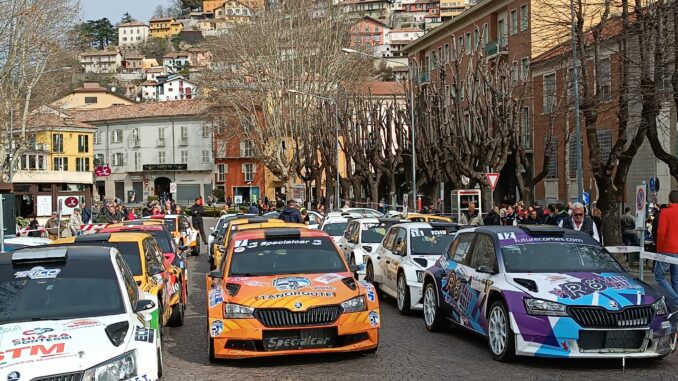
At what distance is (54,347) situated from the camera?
635 centimetres

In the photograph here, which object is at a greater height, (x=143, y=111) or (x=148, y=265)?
(x=143, y=111)

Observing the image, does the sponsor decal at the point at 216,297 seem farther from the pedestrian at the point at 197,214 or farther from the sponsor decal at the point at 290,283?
the pedestrian at the point at 197,214

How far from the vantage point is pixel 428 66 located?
6700 centimetres

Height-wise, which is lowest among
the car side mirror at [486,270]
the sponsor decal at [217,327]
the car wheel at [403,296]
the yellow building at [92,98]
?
the car wheel at [403,296]

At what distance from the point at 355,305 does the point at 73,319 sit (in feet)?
11.0

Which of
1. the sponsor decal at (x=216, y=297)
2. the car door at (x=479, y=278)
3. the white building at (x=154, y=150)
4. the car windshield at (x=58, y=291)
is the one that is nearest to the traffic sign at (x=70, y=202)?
the sponsor decal at (x=216, y=297)

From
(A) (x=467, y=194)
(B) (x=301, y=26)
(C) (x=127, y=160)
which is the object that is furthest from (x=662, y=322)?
(C) (x=127, y=160)

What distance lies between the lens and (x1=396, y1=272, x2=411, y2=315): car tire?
13797 millimetres

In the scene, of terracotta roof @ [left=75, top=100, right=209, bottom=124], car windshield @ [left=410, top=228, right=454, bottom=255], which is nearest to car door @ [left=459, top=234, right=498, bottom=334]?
car windshield @ [left=410, top=228, right=454, bottom=255]

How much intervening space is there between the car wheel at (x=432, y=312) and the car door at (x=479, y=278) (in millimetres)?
897

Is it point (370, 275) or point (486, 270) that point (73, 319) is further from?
point (370, 275)

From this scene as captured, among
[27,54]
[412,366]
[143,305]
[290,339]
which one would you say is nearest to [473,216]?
[412,366]

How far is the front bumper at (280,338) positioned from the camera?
911 cm

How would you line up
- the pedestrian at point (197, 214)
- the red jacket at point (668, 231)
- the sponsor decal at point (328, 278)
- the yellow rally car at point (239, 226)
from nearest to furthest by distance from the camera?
the sponsor decal at point (328, 278) → the red jacket at point (668, 231) → the yellow rally car at point (239, 226) → the pedestrian at point (197, 214)
